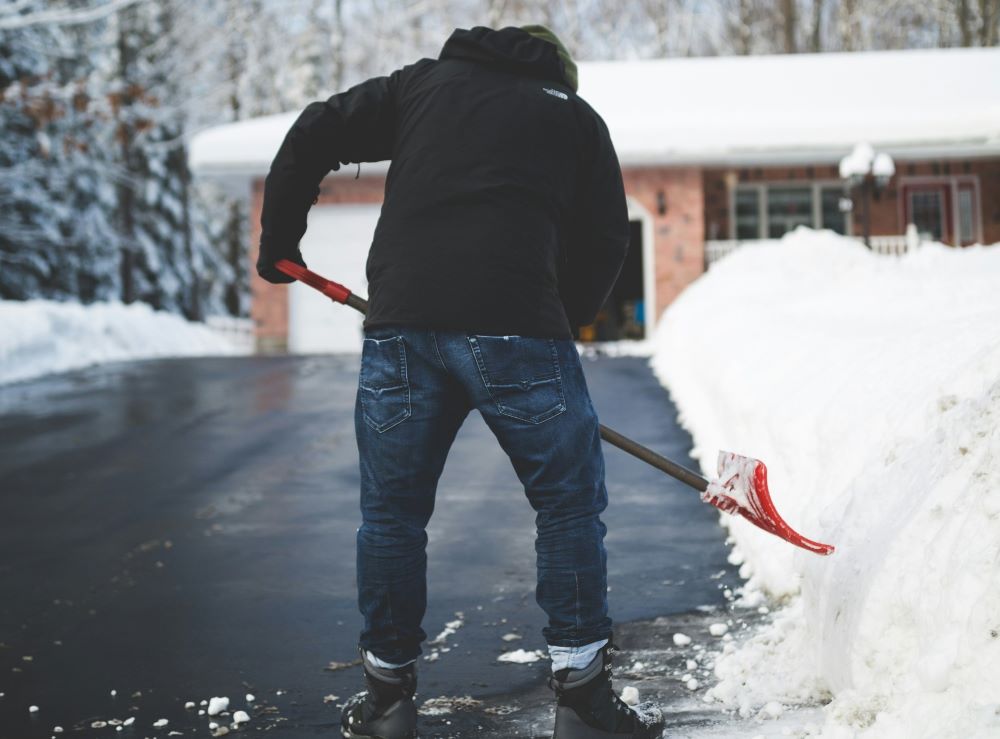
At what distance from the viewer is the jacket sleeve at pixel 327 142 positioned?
262 centimetres

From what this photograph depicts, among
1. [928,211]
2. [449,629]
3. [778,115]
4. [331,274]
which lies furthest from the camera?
[928,211]

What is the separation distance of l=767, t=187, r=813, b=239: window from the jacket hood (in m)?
17.0

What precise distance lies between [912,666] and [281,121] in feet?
56.3

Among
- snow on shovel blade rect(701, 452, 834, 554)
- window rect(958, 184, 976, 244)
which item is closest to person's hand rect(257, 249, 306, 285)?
snow on shovel blade rect(701, 452, 834, 554)

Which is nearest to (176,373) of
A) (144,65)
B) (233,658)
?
(233,658)

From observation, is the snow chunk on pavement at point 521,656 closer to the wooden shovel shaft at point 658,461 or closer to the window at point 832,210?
the wooden shovel shaft at point 658,461

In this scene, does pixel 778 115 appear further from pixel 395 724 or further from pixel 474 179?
pixel 395 724

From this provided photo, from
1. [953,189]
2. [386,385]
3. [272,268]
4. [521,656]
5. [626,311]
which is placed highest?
[272,268]

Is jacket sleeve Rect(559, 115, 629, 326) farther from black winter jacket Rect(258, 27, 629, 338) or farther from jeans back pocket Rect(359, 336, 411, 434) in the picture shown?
jeans back pocket Rect(359, 336, 411, 434)

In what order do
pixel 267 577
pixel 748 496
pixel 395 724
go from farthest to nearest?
1. pixel 267 577
2. pixel 748 496
3. pixel 395 724

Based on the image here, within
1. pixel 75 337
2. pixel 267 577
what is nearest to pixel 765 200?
pixel 75 337

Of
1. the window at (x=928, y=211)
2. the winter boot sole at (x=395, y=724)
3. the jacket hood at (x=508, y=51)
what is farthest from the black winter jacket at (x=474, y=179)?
the window at (x=928, y=211)

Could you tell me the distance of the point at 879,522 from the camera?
107 inches

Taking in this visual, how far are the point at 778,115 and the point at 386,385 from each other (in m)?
16.0
